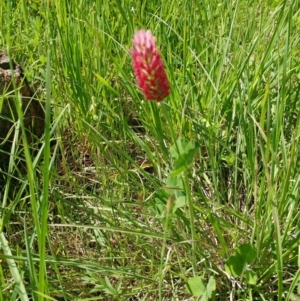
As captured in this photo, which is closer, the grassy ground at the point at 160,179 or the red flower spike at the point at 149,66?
the red flower spike at the point at 149,66

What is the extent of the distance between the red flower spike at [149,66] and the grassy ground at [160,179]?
0.11 m

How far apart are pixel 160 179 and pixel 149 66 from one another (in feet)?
1.86

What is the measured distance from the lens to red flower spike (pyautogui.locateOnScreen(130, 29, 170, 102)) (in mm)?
733

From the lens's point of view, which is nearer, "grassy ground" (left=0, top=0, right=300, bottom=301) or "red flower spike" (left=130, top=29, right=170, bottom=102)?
"red flower spike" (left=130, top=29, right=170, bottom=102)

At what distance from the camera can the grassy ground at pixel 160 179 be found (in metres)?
1.07

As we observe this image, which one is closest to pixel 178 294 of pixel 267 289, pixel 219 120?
pixel 267 289

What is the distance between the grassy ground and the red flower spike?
0.11 meters

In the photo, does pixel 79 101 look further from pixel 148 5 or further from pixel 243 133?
pixel 148 5

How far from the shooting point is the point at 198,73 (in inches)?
68.2

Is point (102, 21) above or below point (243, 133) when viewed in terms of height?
above

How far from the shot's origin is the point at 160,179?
1270 mm

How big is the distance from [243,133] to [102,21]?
0.73 meters

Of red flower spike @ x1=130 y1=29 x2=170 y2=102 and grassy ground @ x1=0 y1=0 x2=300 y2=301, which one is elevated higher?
red flower spike @ x1=130 y1=29 x2=170 y2=102

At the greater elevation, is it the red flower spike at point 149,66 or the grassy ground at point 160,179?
the red flower spike at point 149,66
